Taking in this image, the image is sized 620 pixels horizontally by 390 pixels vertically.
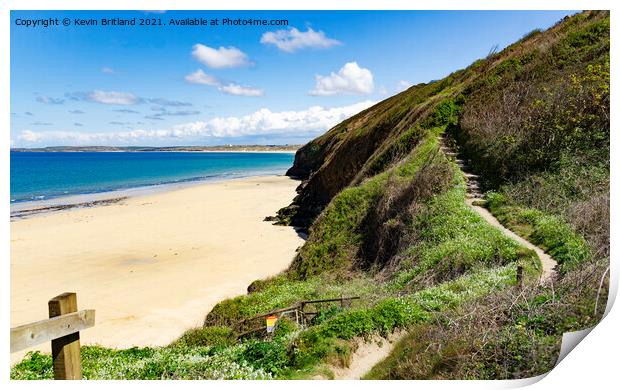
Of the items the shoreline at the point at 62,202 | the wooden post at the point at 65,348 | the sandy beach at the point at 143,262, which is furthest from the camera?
the shoreline at the point at 62,202

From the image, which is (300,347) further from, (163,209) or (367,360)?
(163,209)

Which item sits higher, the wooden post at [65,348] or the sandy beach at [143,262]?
the wooden post at [65,348]

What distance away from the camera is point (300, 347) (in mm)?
8789

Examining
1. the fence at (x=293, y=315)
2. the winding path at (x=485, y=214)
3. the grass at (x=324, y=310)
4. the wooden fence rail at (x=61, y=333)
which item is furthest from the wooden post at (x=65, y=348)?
the winding path at (x=485, y=214)

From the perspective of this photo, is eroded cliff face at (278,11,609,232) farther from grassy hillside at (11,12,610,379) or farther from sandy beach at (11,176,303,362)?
sandy beach at (11,176,303,362)

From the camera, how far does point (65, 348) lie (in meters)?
5.92

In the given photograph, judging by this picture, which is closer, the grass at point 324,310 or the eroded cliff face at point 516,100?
the grass at point 324,310

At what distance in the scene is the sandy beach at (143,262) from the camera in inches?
758

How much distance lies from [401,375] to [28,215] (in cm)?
5363

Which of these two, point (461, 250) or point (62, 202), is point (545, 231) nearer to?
point (461, 250)

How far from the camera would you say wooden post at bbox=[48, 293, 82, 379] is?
5.73 metres

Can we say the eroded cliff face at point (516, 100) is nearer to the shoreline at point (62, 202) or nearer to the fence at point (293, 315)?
the fence at point (293, 315)

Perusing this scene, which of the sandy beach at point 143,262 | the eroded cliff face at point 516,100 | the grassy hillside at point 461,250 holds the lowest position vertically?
the sandy beach at point 143,262
